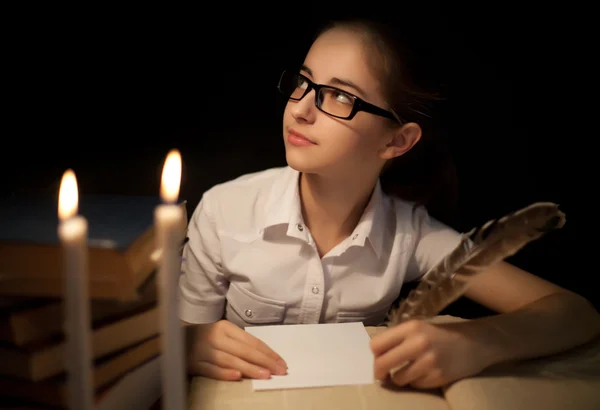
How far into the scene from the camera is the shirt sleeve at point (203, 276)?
121 cm

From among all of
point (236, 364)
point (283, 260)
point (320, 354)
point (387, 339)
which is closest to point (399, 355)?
point (387, 339)

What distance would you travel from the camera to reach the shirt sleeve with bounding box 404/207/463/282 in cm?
125

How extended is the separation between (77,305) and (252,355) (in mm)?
481

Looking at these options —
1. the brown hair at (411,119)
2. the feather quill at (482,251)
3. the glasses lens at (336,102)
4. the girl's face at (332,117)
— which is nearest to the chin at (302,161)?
the girl's face at (332,117)

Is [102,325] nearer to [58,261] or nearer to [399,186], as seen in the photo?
[58,261]

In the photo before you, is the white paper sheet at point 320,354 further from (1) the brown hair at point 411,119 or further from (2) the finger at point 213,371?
(1) the brown hair at point 411,119

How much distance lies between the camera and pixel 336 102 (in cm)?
106

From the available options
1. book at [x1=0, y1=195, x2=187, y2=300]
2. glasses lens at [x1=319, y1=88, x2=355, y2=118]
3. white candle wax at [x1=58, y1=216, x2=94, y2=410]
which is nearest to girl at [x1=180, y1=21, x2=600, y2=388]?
glasses lens at [x1=319, y1=88, x2=355, y2=118]

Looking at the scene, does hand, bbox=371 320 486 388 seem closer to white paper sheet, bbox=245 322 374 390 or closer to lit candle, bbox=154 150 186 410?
white paper sheet, bbox=245 322 374 390

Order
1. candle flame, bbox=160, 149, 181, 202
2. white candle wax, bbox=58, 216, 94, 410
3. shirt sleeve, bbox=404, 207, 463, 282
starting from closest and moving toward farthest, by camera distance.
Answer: white candle wax, bbox=58, 216, 94, 410 → candle flame, bbox=160, 149, 181, 202 → shirt sleeve, bbox=404, 207, 463, 282

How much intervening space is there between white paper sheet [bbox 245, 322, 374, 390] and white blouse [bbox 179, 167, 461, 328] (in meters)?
0.12

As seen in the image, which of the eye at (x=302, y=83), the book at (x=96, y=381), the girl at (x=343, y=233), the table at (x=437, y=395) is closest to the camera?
the book at (x=96, y=381)

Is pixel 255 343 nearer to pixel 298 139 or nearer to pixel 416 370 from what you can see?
pixel 416 370

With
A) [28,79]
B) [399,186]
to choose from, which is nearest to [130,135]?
[28,79]
